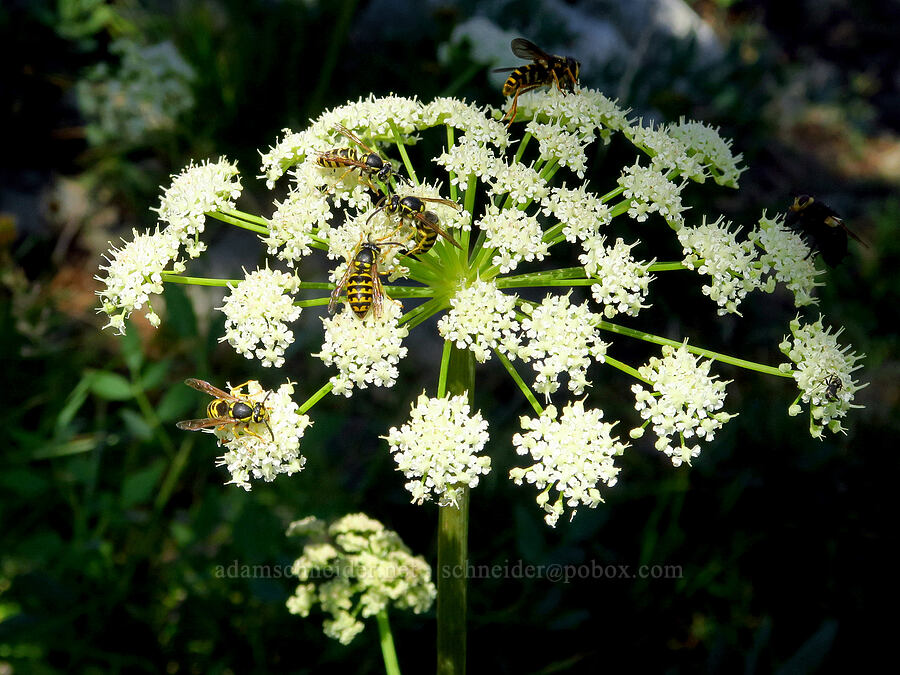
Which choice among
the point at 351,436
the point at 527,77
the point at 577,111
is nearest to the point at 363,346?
the point at 577,111

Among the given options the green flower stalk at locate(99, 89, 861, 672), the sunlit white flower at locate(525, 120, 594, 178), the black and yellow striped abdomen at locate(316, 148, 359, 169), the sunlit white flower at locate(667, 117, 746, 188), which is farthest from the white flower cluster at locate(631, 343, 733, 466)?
the black and yellow striped abdomen at locate(316, 148, 359, 169)

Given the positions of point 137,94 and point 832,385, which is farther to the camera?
point 137,94

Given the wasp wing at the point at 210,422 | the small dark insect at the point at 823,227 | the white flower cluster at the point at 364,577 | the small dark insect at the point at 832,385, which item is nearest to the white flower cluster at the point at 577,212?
the small dark insect at the point at 832,385

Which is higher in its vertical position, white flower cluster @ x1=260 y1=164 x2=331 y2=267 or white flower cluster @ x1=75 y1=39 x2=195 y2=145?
white flower cluster @ x1=75 y1=39 x2=195 y2=145

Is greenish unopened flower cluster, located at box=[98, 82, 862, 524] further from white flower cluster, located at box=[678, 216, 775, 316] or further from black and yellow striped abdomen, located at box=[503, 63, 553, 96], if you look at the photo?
black and yellow striped abdomen, located at box=[503, 63, 553, 96]

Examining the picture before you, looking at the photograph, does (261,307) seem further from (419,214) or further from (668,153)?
(668,153)

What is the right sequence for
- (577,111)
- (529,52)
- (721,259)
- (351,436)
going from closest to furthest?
(721,259) → (577,111) → (529,52) → (351,436)

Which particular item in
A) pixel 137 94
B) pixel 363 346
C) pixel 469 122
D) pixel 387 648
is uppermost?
pixel 137 94
